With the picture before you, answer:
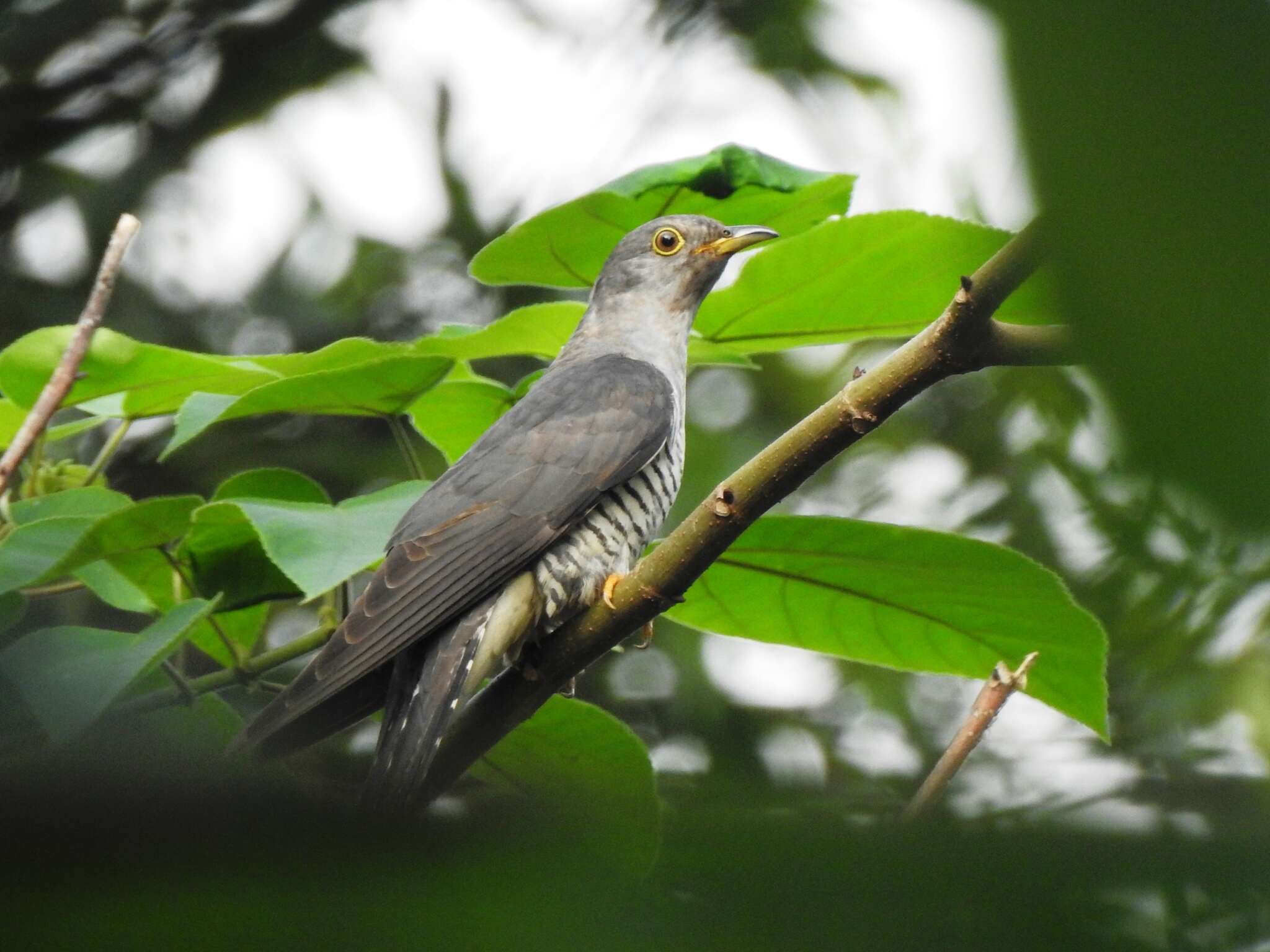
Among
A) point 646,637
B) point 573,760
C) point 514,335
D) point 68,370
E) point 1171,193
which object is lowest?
point 646,637

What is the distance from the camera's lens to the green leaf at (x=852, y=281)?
190 cm

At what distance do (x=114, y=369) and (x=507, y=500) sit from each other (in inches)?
29.8

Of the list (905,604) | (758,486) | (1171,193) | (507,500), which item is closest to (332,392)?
(507,500)

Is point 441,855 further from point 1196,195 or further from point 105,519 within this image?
point 105,519

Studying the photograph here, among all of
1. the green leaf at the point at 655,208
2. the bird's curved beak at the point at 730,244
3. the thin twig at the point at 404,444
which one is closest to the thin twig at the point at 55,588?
the thin twig at the point at 404,444

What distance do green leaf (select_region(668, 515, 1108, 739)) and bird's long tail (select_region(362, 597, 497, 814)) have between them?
0.39m

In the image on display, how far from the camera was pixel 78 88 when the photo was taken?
12.9 feet

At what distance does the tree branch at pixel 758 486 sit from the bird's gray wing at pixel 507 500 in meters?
0.21

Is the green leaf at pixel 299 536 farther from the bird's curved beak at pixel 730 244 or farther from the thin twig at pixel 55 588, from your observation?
the bird's curved beak at pixel 730 244

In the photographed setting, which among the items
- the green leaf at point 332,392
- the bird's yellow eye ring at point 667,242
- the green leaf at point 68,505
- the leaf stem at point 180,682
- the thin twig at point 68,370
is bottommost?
the bird's yellow eye ring at point 667,242

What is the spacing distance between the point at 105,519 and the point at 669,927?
4.99 ft

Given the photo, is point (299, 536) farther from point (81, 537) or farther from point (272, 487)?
point (272, 487)

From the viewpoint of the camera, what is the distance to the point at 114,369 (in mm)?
1940

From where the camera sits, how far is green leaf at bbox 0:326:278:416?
192cm
